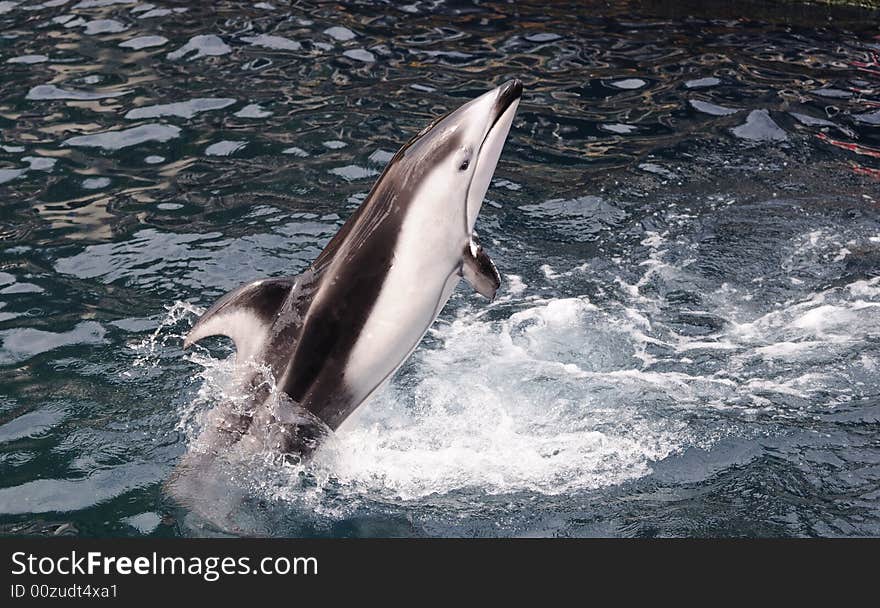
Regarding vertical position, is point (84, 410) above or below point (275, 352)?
below

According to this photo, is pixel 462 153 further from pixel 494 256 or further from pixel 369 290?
pixel 494 256

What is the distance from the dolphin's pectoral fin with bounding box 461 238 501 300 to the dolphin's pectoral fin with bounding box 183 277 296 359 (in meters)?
0.87

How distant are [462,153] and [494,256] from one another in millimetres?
2688

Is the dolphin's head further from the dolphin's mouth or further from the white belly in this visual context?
the white belly

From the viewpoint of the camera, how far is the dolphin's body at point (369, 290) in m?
5.47

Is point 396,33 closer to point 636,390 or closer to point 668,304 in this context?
point 668,304

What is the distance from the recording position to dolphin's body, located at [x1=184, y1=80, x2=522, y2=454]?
17.9 feet

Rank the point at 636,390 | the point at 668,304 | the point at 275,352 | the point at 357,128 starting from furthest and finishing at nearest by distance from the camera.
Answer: the point at 357,128
the point at 668,304
the point at 636,390
the point at 275,352

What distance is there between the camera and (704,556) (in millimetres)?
5145

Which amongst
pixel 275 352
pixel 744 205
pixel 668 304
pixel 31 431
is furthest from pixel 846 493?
pixel 31 431

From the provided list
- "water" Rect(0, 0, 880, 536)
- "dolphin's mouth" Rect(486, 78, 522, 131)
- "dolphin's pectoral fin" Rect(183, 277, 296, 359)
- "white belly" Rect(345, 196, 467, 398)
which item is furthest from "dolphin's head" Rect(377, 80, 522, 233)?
"water" Rect(0, 0, 880, 536)

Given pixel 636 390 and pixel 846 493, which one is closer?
pixel 846 493

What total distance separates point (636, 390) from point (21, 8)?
9.26 metres

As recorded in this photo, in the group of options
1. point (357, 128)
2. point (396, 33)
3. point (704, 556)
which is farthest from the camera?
point (396, 33)
